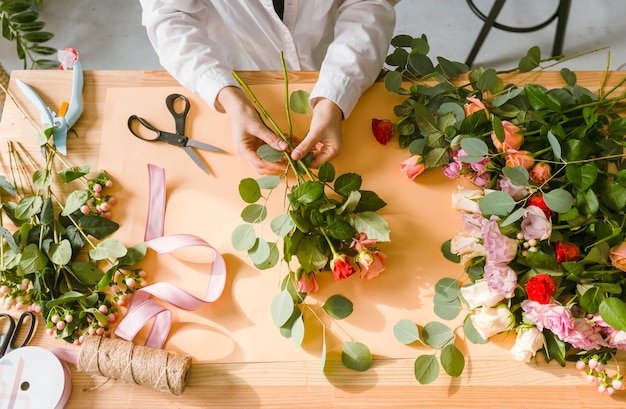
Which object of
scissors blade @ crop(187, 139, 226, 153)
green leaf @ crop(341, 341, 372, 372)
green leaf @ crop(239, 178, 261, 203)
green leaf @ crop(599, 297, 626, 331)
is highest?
green leaf @ crop(599, 297, 626, 331)

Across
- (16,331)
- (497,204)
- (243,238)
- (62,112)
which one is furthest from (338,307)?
(62,112)

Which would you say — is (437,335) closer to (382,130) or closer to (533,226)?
(533,226)

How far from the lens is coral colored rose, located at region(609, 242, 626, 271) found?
682mm

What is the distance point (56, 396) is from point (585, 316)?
79 centimetres

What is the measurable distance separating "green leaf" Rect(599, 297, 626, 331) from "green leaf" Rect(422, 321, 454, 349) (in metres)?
0.21

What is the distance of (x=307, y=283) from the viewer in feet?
2.50

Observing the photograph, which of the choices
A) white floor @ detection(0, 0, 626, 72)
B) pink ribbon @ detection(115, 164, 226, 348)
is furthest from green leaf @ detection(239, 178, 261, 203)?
white floor @ detection(0, 0, 626, 72)

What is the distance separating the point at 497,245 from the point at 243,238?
0.39 m

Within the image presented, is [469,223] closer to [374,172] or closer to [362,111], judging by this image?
[374,172]

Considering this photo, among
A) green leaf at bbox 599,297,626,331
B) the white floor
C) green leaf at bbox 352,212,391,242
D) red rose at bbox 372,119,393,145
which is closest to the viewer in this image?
green leaf at bbox 599,297,626,331

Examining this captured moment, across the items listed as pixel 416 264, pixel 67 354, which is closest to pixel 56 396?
pixel 67 354

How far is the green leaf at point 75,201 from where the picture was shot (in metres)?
0.80

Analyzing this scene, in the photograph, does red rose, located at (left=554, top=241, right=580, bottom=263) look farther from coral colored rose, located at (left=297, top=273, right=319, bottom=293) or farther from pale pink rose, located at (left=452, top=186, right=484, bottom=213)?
coral colored rose, located at (left=297, top=273, right=319, bottom=293)

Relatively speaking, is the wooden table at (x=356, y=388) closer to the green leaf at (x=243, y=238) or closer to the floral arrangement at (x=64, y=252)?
the floral arrangement at (x=64, y=252)
